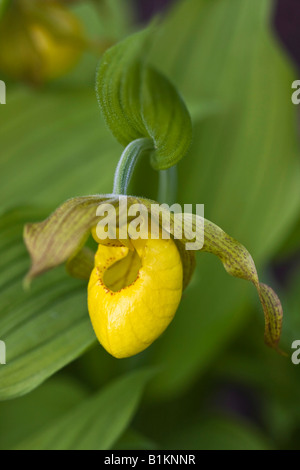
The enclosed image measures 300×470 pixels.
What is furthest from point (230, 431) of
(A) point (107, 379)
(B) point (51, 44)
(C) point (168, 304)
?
(B) point (51, 44)

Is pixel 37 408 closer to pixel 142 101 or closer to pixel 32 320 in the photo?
pixel 32 320

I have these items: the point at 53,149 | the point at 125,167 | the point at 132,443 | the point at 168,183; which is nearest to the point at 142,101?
the point at 125,167

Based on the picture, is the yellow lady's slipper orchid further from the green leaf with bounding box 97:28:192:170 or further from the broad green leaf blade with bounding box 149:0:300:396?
the broad green leaf blade with bounding box 149:0:300:396

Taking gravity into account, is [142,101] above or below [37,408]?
above

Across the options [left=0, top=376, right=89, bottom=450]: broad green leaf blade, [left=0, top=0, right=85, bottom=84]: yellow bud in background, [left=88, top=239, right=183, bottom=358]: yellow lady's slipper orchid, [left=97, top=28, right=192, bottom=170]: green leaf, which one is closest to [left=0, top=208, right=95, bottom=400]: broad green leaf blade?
[left=88, top=239, right=183, bottom=358]: yellow lady's slipper orchid

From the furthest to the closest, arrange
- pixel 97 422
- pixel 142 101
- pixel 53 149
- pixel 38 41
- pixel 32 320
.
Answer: pixel 38 41, pixel 53 149, pixel 97 422, pixel 32 320, pixel 142 101
